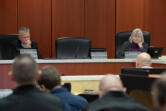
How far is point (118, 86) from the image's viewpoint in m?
2.19

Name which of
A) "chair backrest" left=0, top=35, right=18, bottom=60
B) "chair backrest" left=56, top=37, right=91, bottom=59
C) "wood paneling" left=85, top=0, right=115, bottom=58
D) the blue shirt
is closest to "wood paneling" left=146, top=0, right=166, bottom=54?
"wood paneling" left=85, top=0, right=115, bottom=58

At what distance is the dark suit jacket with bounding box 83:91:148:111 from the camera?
197cm

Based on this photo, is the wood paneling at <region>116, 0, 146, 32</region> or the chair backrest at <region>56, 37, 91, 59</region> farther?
the wood paneling at <region>116, 0, 146, 32</region>

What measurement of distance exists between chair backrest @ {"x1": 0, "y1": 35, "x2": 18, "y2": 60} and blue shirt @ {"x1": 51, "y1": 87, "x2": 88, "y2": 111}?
3247 millimetres

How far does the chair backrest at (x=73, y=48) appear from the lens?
5570 millimetres

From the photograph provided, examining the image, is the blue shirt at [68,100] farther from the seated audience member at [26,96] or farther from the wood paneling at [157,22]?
the wood paneling at [157,22]

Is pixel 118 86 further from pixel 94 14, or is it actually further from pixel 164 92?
pixel 94 14

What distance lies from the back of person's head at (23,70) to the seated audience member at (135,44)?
12.7 feet

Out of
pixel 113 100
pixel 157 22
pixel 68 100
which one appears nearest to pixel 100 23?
pixel 157 22

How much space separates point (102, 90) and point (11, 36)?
152 inches

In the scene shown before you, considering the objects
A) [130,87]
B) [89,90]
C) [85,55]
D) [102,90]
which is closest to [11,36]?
[85,55]

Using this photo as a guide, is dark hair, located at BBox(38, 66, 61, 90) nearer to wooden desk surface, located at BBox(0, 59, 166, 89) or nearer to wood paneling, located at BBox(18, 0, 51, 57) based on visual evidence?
wooden desk surface, located at BBox(0, 59, 166, 89)

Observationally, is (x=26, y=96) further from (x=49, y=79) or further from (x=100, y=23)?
(x=100, y=23)

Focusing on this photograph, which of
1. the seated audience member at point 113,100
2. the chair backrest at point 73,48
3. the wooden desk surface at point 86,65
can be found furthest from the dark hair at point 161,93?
the chair backrest at point 73,48
